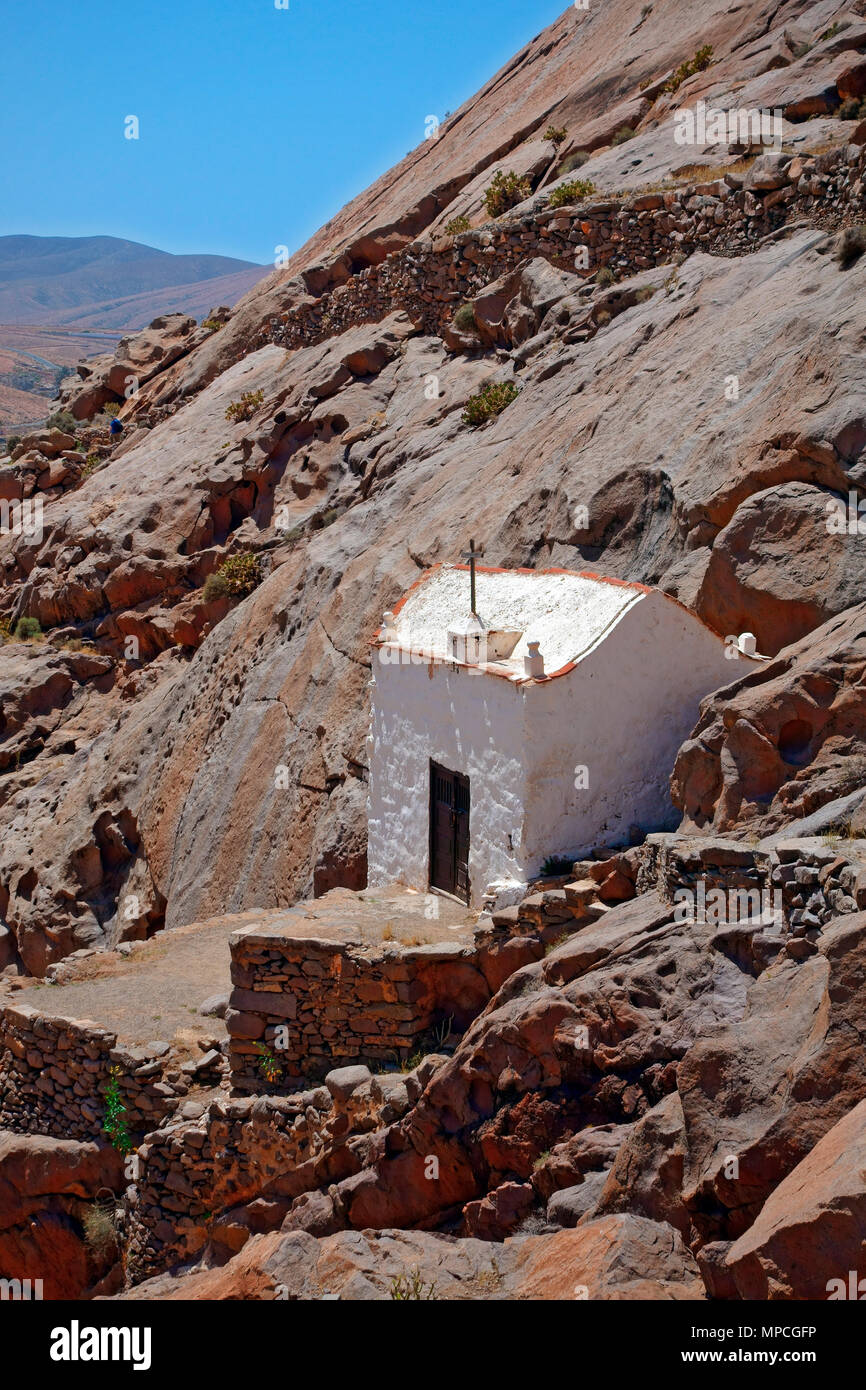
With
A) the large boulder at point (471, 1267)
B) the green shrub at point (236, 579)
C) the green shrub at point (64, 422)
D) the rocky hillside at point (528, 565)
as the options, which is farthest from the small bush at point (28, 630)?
the large boulder at point (471, 1267)

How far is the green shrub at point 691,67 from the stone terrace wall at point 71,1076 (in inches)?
968

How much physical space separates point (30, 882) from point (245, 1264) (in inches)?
604

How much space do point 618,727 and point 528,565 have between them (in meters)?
4.46

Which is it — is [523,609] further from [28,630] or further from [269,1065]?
[28,630]

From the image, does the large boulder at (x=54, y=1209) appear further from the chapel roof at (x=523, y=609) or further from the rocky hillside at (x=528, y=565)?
the chapel roof at (x=523, y=609)

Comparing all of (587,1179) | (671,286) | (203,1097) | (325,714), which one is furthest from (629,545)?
(587,1179)

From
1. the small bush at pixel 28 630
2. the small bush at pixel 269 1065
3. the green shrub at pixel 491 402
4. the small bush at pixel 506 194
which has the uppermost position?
the small bush at pixel 506 194

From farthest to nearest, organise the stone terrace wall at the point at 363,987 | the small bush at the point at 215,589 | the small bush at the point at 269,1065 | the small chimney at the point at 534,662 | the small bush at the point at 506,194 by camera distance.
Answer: the small bush at the point at 506,194 → the small bush at the point at 215,589 → the small chimney at the point at 534,662 → the small bush at the point at 269,1065 → the stone terrace wall at the point at 363,987

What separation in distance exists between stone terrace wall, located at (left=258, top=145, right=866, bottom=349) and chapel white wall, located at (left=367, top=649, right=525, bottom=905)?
30.4 feet

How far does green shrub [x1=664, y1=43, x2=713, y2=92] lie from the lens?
27.8 m

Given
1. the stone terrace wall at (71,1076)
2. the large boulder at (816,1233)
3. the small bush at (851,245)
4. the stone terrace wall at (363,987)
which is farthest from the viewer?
the small bush at (851,245)

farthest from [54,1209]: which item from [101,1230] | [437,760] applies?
[437,760]

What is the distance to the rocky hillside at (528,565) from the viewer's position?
7590mm
